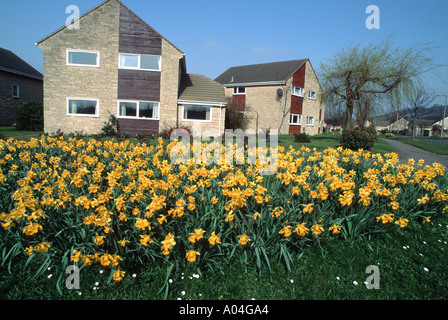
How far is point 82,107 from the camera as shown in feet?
52.4

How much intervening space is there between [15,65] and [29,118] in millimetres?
10918

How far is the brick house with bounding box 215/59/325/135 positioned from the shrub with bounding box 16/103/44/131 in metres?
15.8

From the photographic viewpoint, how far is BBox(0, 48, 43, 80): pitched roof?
924 inches

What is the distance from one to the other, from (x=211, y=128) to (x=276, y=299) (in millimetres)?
15715

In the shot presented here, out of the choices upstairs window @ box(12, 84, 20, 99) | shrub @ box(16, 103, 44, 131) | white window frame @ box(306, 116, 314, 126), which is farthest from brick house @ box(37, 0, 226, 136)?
white window frame @ box(306, 116, 314, 126)

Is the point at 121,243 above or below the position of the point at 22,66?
below

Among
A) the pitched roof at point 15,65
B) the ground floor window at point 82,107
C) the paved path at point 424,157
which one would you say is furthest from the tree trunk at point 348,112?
the pitched roof at point 15,65

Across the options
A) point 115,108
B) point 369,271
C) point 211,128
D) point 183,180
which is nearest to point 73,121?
point 115,108

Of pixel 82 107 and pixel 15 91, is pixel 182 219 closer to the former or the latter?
pixel 82 107

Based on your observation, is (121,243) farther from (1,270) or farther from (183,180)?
(183,180)

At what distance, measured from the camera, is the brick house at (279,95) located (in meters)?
26.6

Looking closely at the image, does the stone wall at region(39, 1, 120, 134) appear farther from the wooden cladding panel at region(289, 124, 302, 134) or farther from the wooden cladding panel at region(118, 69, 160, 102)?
the wooden cladding panel at region(289, 124, 302, 134)

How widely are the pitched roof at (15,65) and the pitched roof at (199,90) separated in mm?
16345
